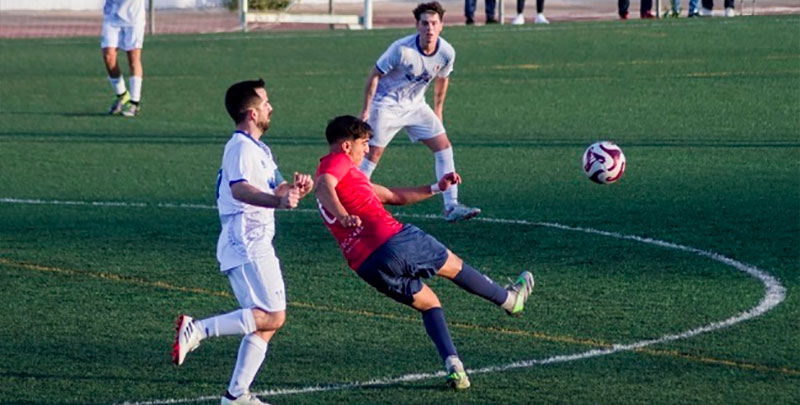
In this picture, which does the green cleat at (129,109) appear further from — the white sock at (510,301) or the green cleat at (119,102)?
the white sock at (510,301)

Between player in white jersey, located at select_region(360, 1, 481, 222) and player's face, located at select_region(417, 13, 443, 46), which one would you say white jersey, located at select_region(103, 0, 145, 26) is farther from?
player's face, located at select_region(417, 13, 443, 46)

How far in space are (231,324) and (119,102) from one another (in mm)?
13912

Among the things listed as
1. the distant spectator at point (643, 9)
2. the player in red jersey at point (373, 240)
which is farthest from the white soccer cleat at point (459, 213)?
the distant spectator at point (643, 9)

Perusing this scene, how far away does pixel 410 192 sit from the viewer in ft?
27.7

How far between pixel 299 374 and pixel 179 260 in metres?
3.40

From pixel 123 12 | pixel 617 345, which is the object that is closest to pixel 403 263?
pixel 617 345

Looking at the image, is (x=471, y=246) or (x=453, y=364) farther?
(x=471, y=246)

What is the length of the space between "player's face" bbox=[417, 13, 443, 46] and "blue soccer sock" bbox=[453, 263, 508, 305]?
4.69 m

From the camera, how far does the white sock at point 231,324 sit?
7.38 meters

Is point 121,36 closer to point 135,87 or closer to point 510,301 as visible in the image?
point 135,87

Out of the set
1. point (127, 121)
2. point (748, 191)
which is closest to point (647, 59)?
point (127, 121)

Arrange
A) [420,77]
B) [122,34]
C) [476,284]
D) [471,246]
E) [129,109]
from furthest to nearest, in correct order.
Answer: [129,109], [122,34], [420,77], [471,246], [476,284]

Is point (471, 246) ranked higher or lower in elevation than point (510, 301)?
lower

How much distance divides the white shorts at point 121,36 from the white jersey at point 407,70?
744 cm
